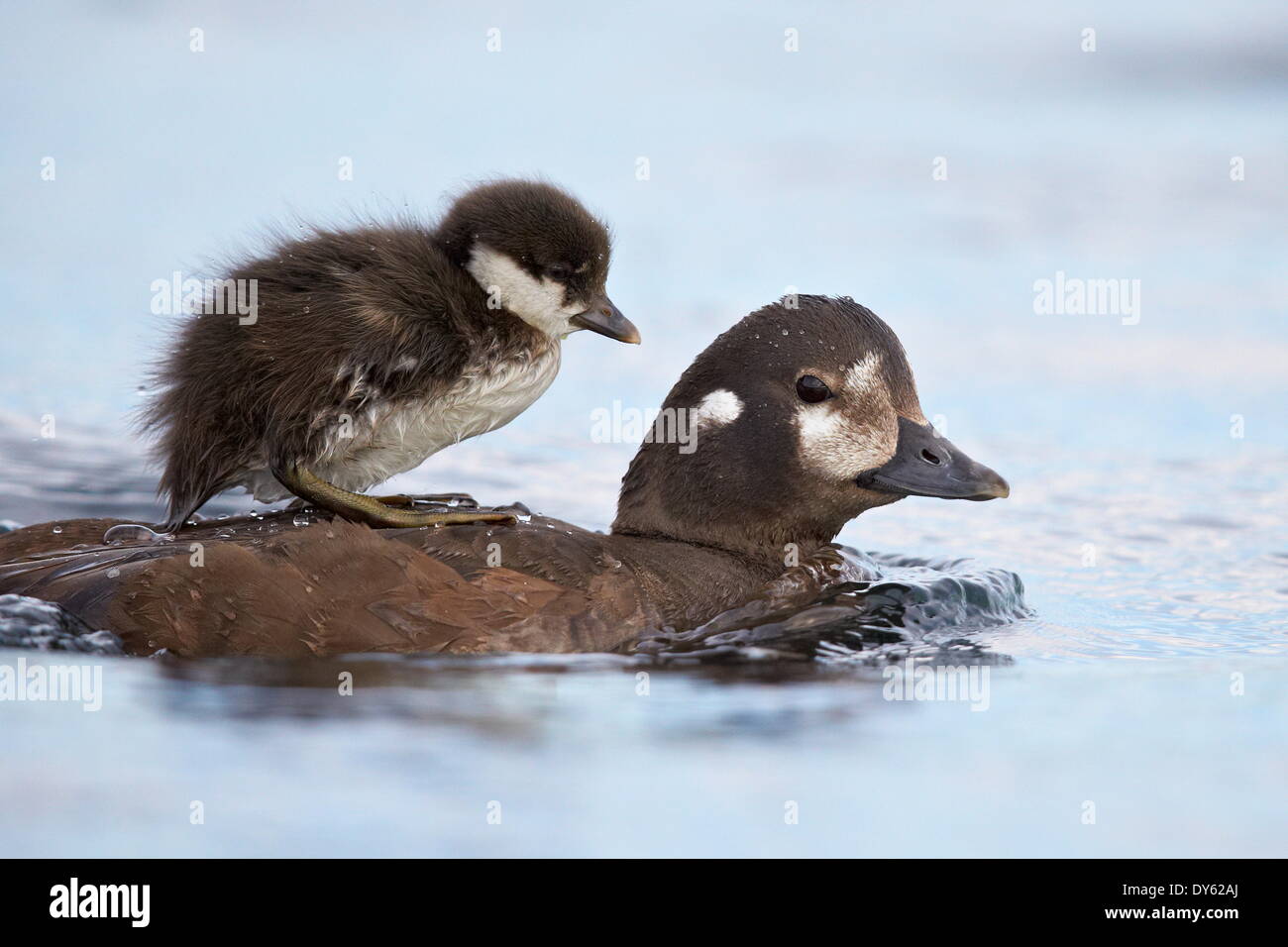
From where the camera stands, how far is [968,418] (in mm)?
9891

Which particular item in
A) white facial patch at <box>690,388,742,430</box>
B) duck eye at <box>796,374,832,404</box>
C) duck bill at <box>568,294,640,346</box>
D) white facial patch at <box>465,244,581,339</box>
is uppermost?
white facial patch at <box>465,244,581,339</box>

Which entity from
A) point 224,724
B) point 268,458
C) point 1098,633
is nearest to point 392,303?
point 268,458

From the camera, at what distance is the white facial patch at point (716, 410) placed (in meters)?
6.56

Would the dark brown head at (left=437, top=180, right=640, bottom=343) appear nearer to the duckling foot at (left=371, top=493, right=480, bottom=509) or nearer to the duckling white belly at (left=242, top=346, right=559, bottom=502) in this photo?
the duckling white belly at (left=242, top=346, right=559, bottom=502)

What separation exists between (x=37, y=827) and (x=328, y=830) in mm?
692

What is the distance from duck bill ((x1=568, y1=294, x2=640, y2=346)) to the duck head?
280 millimetres

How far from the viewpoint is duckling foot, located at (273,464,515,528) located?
6246 mm

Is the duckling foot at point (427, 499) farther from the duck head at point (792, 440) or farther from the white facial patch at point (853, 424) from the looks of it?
the white facial patch at point (853, 424)

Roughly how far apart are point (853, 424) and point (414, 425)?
1532 mm

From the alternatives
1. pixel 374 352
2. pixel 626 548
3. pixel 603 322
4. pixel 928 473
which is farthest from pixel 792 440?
pixel 374 352

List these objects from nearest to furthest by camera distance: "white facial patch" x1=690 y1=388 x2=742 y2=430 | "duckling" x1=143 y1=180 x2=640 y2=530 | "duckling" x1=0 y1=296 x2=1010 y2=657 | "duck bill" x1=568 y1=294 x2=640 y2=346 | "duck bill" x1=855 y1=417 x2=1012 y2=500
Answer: "duckling" x1=0 y1=296 x2=1010 y2=657
"duckling" x1=143 y1=180 x2=640 y2=530
"duck bill" x1=855 y1=417 x2=1012 y2=500
"white facial patch" x1=690 y1=388 x2=742 y2=430
"duck bill" x1=568 y1=294 x2=640 y2=346

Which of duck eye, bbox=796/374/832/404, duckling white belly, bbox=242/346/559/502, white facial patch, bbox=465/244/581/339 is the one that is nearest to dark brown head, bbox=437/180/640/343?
white facial patch, bbox=465/244/581/339

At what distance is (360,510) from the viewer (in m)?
6.27

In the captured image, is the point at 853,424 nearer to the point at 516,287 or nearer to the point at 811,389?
the point at 811,389
